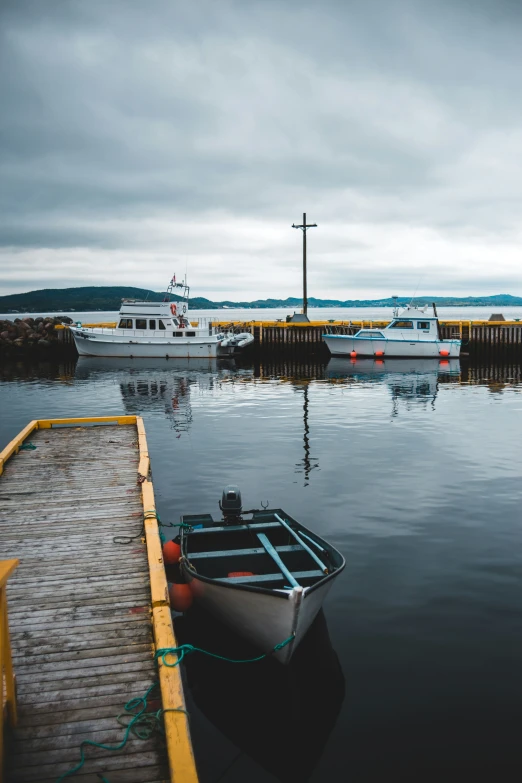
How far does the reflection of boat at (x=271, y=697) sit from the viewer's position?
563cm

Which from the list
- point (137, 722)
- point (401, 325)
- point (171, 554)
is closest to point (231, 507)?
point (171, 554)

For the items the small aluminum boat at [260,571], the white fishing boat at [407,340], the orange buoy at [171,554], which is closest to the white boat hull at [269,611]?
the small aluminum boat at [260,571]

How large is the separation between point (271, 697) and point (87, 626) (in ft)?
7.26

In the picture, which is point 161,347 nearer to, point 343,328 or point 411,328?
point 343,328

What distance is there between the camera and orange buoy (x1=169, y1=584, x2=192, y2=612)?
7.73m

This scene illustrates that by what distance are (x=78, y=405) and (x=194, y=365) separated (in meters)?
17.5

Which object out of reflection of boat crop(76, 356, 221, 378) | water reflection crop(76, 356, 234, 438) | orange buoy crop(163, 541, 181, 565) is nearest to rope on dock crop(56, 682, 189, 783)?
orange buoy crop(163, 541, 181, 565)

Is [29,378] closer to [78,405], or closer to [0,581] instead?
[78,405]

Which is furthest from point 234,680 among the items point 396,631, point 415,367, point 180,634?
point 415,367

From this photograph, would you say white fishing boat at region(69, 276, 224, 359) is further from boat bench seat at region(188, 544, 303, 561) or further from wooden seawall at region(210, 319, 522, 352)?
boat bench seat at region(188, 544, 303, 561)

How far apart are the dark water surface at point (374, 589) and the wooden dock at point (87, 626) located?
4.04 ft

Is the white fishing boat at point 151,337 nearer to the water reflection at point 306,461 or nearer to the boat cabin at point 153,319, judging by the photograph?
the boat cabin at point 153,319

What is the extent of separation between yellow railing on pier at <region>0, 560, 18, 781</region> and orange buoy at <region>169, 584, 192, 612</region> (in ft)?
10.9

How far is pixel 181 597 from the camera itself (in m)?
7.74
